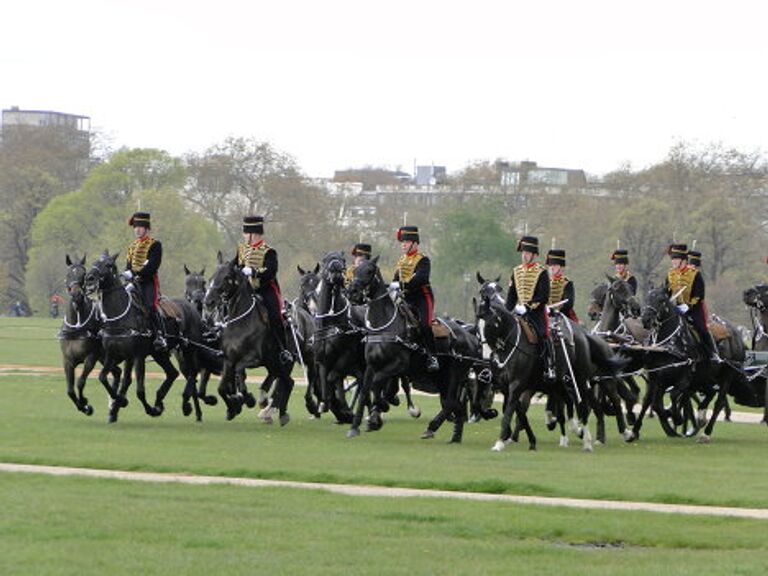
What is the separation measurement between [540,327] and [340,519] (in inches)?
386

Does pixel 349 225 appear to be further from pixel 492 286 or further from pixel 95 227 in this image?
pixel 492 286

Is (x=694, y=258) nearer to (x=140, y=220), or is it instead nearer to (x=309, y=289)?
(x=309, y=289)

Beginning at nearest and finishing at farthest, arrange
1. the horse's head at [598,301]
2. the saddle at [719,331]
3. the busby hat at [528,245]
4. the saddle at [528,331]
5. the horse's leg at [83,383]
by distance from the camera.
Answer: the saddle at [528,331] < the busby hat at [528,245] < the horse's leg at [83,383] < the saddle at [719,331] < the horse's head at [598,301]

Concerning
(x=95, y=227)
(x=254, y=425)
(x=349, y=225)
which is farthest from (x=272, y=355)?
(x=349, y=225)

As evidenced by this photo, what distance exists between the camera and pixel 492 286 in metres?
28.3

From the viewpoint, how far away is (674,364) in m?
31.8

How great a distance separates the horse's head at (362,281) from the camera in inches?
1177

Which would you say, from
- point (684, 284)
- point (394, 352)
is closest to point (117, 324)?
point (394, 352)

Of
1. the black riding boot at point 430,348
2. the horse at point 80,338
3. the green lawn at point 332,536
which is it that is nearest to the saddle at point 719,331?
the black riding boot at point 430,348

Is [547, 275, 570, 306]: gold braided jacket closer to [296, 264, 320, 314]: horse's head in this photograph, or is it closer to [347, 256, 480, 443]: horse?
[347, 256, 480, 443]: horse

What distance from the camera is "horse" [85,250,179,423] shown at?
3231 centimetres

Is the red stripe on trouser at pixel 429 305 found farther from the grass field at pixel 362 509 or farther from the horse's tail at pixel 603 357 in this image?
the horse's tail at pixel 603 357

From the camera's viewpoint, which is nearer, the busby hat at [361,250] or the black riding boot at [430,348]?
the black riding boot at [430,348]

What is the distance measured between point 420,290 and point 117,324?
4653 millimetres
